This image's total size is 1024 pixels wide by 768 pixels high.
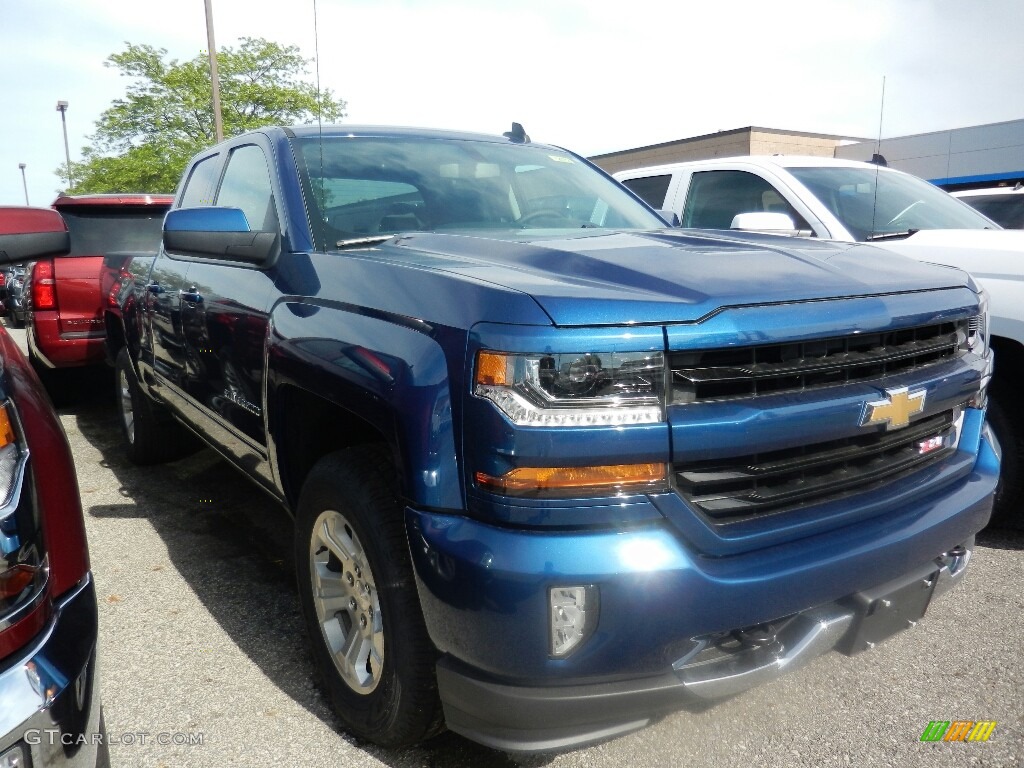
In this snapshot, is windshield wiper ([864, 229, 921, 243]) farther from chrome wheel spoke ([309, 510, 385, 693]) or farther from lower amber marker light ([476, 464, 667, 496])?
chrome wheel spoke ([309, 510, 385, 693])

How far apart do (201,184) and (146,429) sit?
1.67 meters

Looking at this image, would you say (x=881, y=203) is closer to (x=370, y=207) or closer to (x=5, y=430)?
(x=370, y=207)

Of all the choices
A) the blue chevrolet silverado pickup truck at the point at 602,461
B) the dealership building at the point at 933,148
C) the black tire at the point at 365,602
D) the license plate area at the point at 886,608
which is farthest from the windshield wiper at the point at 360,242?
the dealership building at the point at 933,148

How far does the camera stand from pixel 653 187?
594cm

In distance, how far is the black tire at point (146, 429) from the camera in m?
4.95

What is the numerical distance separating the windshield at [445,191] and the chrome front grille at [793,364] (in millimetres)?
1352

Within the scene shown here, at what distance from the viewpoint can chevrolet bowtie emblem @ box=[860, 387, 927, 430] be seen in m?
2.01

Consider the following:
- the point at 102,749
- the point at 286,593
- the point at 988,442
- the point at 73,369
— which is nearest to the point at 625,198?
the point at 988,442

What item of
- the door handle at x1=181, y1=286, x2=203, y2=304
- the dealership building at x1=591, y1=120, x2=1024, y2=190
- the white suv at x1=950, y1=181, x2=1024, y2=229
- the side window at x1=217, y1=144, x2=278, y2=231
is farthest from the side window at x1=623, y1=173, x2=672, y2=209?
the dealership building at x1=591, y1=120, x2=1024, y2=190

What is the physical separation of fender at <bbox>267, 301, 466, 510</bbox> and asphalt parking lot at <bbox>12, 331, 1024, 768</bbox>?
98 centimetres

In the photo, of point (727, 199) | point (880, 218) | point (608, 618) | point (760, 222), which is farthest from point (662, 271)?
point (727, 199)

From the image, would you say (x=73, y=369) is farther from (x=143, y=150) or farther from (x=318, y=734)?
(x=143, y=150)

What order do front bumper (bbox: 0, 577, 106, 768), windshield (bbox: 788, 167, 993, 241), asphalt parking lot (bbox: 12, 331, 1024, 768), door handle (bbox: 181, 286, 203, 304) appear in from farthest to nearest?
windshield (bbox: 788, 167, 993, 241)
door handle (bbox: 181, 286, 203, 304)
asphalt parking lot (bbox: 12, 331, 1024, 768)
front bumper (bbox: 0, 577, 106, 768)

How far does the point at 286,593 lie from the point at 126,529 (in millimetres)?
1360
